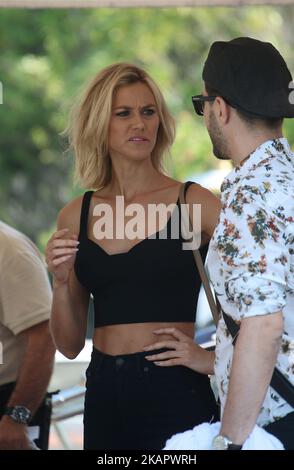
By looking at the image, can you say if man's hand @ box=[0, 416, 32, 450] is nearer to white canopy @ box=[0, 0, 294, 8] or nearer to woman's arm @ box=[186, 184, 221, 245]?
woman's arm @ box=[186, 184, 221, 245]

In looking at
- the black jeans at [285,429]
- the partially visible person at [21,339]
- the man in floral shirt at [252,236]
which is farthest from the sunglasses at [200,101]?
the partially visible person at [21,339]

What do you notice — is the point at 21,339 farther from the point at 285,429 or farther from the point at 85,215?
the point at 285,429

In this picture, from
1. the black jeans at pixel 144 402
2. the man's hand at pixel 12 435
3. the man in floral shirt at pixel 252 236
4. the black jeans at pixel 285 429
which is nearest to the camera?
the man in floral shirt at pixel 252 236

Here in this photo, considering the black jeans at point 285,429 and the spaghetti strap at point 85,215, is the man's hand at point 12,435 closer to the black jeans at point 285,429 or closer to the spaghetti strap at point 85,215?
the spaghetti strap at point 85,215

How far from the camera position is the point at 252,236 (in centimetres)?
229

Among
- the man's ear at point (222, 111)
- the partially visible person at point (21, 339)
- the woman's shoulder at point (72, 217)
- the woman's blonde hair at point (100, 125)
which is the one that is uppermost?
the man's ear at point (222, 111)

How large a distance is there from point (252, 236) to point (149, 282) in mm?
728

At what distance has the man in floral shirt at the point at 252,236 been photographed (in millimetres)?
2262

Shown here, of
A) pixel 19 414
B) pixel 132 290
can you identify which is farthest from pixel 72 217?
pixel 19 414

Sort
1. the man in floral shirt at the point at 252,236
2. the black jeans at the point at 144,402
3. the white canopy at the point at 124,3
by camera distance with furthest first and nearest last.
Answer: the white canopy at the point at 124,3
the black jeans at the point at 144,402
the man in floral shirt at the point at 252,236

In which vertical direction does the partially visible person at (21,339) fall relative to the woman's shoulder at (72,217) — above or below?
below

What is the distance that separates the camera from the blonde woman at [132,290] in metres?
2.94

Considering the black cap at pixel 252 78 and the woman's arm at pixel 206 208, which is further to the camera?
the woman's arm at pixel 206 208
